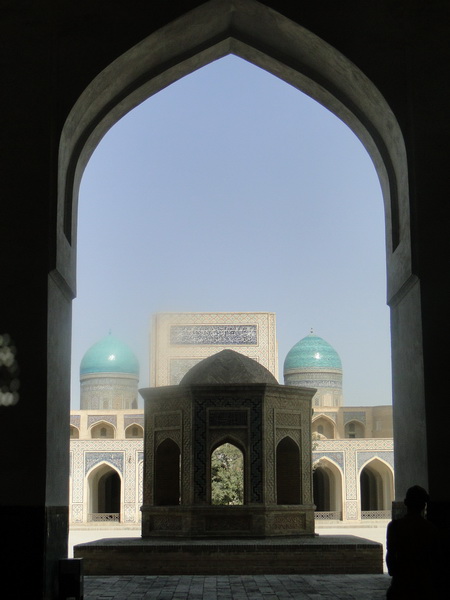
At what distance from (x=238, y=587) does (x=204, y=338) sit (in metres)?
16.3

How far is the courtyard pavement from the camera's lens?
5891 millimetres

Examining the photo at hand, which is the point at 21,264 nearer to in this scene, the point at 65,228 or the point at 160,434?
the point at 65,228

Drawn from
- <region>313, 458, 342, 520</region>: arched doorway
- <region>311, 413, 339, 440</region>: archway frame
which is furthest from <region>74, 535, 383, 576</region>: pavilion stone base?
<region>311, 413, 339, 440</region>: archway frame

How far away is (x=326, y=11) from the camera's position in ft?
17.7

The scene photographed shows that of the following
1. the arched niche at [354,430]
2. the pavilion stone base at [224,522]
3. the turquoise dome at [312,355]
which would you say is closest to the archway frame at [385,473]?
the arched niche at [354,430]

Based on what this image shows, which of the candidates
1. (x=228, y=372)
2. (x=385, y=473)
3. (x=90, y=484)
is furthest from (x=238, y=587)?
(x=385, y=473)

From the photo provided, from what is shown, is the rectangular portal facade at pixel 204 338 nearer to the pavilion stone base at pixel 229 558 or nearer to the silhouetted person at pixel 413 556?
the pavilion stone base at pixel 229 558

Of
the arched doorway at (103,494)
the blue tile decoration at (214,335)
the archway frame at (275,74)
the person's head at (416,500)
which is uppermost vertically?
the blue tile decoration at (214,335)

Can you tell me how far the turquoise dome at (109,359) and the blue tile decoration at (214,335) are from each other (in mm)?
3361

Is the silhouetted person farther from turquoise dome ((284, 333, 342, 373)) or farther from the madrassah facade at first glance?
turquoise dome ((284, 333, 342, 373))

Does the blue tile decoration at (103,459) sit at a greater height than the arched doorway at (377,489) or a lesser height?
greater

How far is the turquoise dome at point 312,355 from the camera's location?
25.8 metres

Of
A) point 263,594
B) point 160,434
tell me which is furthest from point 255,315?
point 263,594

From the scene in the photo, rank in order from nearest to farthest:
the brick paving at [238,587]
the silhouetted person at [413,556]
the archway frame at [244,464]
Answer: the silhouetted person at [413,556], the brick paving at [238,587], the archway frame at [244,464]
